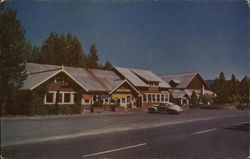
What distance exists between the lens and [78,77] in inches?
1037

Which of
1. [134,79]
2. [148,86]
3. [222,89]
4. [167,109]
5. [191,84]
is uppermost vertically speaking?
[134,79]

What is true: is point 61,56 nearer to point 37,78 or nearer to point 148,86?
point 37,78

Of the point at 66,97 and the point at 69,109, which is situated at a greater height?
the point at 66,97

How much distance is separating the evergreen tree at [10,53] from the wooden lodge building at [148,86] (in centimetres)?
2007

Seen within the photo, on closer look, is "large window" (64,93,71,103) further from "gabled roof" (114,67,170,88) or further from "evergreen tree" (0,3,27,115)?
"gabled roof" (114,67,170,88)

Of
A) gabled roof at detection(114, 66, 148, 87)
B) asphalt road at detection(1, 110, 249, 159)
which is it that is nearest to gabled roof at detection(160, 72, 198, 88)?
asphalt road at detection(1, 110, 249, 159)

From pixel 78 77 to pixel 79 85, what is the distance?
49.2 inches

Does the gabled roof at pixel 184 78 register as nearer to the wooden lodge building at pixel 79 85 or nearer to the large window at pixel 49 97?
the wooden lodge building at pixel 79 85

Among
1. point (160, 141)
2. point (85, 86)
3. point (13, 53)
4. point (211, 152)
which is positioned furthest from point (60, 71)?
point (211, 152)

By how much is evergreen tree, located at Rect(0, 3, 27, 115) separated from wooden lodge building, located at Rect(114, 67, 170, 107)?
20.1 m

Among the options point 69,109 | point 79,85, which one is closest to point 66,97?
point 69,109

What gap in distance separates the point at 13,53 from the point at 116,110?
15.3m

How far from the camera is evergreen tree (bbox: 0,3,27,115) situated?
1137 cm

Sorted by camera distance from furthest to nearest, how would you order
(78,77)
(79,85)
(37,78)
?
(78,77) → (79,85) → (37,78)
